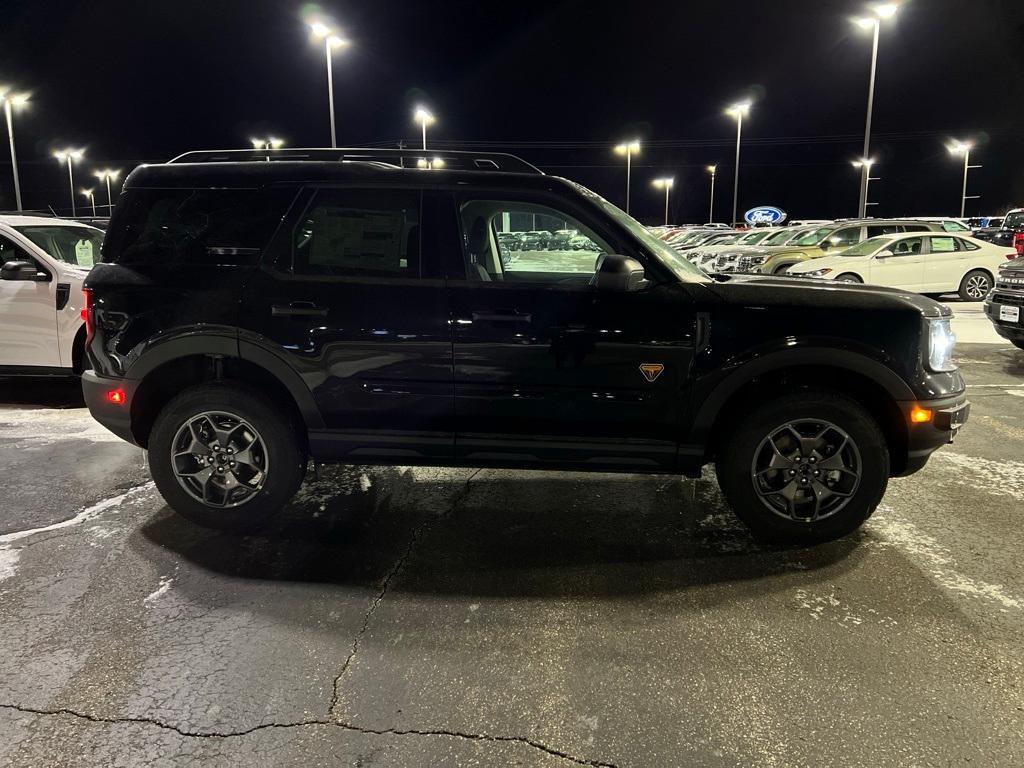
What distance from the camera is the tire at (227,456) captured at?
4.06 m

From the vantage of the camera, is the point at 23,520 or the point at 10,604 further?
the point at 23,520

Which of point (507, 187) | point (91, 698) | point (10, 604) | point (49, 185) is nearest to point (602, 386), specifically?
point (507, 187)

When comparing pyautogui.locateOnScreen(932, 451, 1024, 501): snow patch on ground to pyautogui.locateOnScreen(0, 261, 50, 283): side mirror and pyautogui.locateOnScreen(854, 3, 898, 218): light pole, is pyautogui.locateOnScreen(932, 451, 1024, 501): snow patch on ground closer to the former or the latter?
pyautogui.locateOnScreen(0, 261, 50, 283): side mirror

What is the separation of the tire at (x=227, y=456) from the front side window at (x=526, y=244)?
146cm

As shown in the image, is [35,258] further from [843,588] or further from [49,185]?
[49,185]

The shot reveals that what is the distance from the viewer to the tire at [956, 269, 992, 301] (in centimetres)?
1546

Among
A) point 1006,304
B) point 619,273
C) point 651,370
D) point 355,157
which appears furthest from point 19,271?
point 1006,304

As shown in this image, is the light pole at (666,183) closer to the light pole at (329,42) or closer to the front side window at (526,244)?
the light pole at (329,42)

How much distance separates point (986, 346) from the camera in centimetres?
1048

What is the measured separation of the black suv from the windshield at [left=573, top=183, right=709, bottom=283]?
0.02m

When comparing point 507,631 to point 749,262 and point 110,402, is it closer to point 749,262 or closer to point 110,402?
point 110,402

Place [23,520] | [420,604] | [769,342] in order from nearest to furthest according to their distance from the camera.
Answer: [420,604], [769,342], [23,520]

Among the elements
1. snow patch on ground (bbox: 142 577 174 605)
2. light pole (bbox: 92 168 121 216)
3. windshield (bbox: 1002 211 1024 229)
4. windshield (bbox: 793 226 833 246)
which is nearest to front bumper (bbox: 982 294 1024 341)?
windshield (bbox: 793 226 833 246)

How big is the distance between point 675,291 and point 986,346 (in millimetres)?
9093
